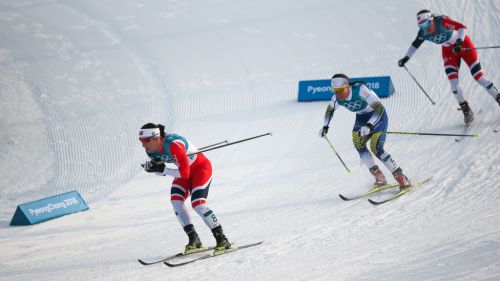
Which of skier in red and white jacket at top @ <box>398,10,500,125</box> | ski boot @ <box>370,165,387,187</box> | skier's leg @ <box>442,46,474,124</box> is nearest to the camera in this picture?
ski boot @ <box>370,165,387,187</box>

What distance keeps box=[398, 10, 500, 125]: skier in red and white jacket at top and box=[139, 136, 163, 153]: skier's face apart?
418cm

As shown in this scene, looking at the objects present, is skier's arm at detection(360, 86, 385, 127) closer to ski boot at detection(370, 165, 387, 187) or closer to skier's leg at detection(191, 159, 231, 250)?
ski boot at detection(370, 165, 387, 187)

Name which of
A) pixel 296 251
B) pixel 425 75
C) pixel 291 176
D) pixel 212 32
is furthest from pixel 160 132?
pixel 212 32

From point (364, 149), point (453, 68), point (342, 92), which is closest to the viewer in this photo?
point (342, 92)

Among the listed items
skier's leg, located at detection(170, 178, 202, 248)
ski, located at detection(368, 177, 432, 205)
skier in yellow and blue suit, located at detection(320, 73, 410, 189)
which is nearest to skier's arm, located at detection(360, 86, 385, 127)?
skier in yellow and blue suit, located at detection(320, 73, 410, 189)

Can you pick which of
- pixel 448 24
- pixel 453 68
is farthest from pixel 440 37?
pixel 453 68

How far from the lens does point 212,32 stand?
15.0 metres

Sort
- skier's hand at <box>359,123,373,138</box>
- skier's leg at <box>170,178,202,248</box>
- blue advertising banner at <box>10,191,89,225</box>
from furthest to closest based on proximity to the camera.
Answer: blue advertising banner at <box>10,191,89,225</box> < skier's hand at <box>359,123,373,138</box> < skier's leg at <box>170,178,202,248</box>

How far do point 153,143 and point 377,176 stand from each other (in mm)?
2784

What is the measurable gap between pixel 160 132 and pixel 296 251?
1.55m

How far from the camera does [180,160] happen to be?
5574 millimetres

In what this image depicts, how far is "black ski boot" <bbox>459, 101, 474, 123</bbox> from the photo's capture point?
28.8 ft

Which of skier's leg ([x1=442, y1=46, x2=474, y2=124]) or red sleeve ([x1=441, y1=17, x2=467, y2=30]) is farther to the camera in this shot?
skier's leg ([x1=442, y1=46, x2=474, y2=124])

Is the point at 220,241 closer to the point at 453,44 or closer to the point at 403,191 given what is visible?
the point at 403,191
